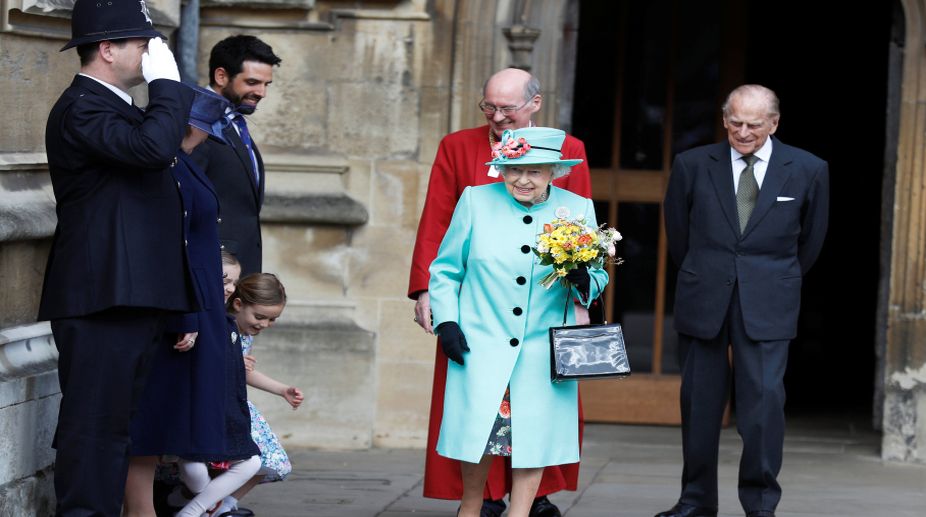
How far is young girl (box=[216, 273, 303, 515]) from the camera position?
5887 mm

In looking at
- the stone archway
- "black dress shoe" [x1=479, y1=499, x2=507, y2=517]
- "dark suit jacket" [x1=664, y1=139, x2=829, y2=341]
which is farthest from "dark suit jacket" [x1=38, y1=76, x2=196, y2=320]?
the stone archway

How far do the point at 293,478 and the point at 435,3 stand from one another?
2458 millimetres

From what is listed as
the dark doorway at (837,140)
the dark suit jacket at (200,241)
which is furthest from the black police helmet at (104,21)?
the dark doorway at (837,140)

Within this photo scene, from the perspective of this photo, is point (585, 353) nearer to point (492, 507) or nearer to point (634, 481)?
point (492, 507)

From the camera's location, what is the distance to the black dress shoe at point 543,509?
6449 mm

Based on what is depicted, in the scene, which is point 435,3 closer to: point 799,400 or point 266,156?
point 266,156

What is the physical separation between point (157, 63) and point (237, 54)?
3.51 ft

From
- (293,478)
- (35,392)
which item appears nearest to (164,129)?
(35,392)

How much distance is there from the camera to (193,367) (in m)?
5.45

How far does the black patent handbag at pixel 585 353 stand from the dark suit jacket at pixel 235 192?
1320 mm

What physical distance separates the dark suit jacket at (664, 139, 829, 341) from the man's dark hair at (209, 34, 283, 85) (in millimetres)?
1700

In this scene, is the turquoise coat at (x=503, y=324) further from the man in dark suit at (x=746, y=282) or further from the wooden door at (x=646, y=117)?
the wooden door at (x=646, y=117)

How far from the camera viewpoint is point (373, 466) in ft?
25.8

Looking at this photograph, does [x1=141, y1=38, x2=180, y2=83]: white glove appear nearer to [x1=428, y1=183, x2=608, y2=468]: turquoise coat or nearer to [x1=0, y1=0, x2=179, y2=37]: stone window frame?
[x1=0, y1=0, x2=179, y2=37]: stone window frame
